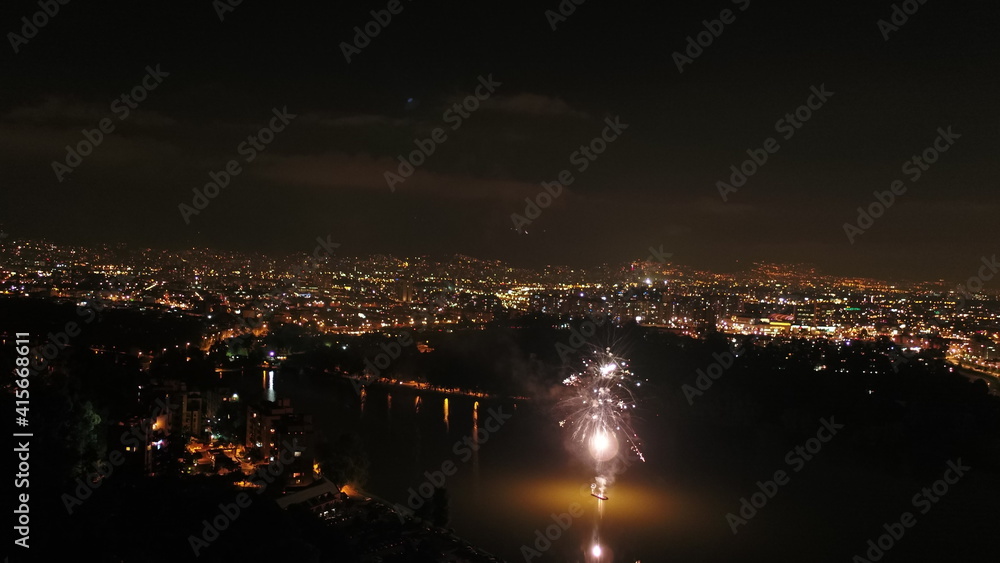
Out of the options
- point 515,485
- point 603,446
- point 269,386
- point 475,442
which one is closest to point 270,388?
point 269,386

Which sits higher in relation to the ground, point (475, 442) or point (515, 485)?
A: point (475, 442)

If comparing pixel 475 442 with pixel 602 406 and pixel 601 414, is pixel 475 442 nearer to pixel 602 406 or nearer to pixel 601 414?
pixel 601 414

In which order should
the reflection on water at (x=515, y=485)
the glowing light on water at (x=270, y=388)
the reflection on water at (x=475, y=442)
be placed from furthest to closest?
1. the glowing light on water at (x=270, y=388)
2. the reflection on water at (x=475, y=442)
3. the reflection on water at (x=515, y=485)

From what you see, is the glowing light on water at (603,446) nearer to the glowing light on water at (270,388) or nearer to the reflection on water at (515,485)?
the reflection on water at (515,485)

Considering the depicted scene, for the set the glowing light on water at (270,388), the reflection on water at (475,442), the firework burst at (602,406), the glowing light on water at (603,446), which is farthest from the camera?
the glowing light on water at (270,388)

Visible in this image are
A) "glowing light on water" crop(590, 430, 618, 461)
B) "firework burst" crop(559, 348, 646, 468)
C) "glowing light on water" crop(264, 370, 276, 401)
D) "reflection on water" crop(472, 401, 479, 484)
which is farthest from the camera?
"glowing light on water" crop(264, 370, 276, 401)

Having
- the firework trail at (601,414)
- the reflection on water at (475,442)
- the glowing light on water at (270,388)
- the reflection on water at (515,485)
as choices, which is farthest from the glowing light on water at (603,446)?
the glowing light on water at (270,388)

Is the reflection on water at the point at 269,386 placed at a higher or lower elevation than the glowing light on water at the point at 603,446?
higher

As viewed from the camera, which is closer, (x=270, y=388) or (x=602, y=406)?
(x=602, y=406)

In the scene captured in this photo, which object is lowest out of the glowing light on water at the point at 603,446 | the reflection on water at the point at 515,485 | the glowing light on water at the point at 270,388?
the reflection on water at the point at 515,485

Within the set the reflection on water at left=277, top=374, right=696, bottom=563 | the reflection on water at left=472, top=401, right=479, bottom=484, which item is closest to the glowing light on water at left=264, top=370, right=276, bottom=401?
the reflection on water at left=277, top=374, right=696, bottom=563

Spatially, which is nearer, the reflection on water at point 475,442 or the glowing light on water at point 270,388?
the reflection on water at point 475,442

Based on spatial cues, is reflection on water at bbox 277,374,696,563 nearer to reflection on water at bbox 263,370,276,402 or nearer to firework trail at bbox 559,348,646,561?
firework trail at bbox 559,348,646,561
